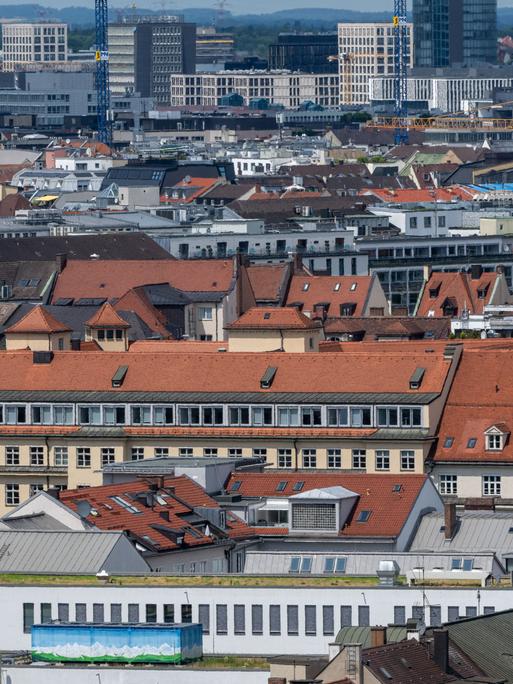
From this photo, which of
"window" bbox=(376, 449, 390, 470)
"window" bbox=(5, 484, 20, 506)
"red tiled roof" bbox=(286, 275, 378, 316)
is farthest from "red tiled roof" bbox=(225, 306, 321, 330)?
"red tiled roof" bbox=(286, 275, 378, 316)

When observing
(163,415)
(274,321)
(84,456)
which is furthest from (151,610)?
(274,321)

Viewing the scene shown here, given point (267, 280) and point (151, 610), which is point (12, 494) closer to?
point (151, 610)

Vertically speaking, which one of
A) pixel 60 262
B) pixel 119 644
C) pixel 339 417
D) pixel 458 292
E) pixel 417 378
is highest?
pixel 119 644

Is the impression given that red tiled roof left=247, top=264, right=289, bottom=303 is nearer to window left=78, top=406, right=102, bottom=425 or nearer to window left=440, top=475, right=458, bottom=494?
window left=78, top=406, right=102, bottom=425

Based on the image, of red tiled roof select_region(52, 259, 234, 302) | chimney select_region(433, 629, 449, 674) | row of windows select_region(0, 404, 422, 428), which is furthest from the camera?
red tiled roof select_region(52, 259, 234, 302)

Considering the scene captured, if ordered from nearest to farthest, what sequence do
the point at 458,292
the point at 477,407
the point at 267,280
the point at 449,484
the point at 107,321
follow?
1. the point at 449,484
2. the point at 477,407
3. the point at 107,321
4. the point at 267,280
5. the point at 458,292

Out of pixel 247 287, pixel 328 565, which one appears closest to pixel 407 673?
pixel 328 565

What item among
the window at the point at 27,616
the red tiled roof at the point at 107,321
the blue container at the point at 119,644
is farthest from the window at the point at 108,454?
the blue container at the point at 119,644
